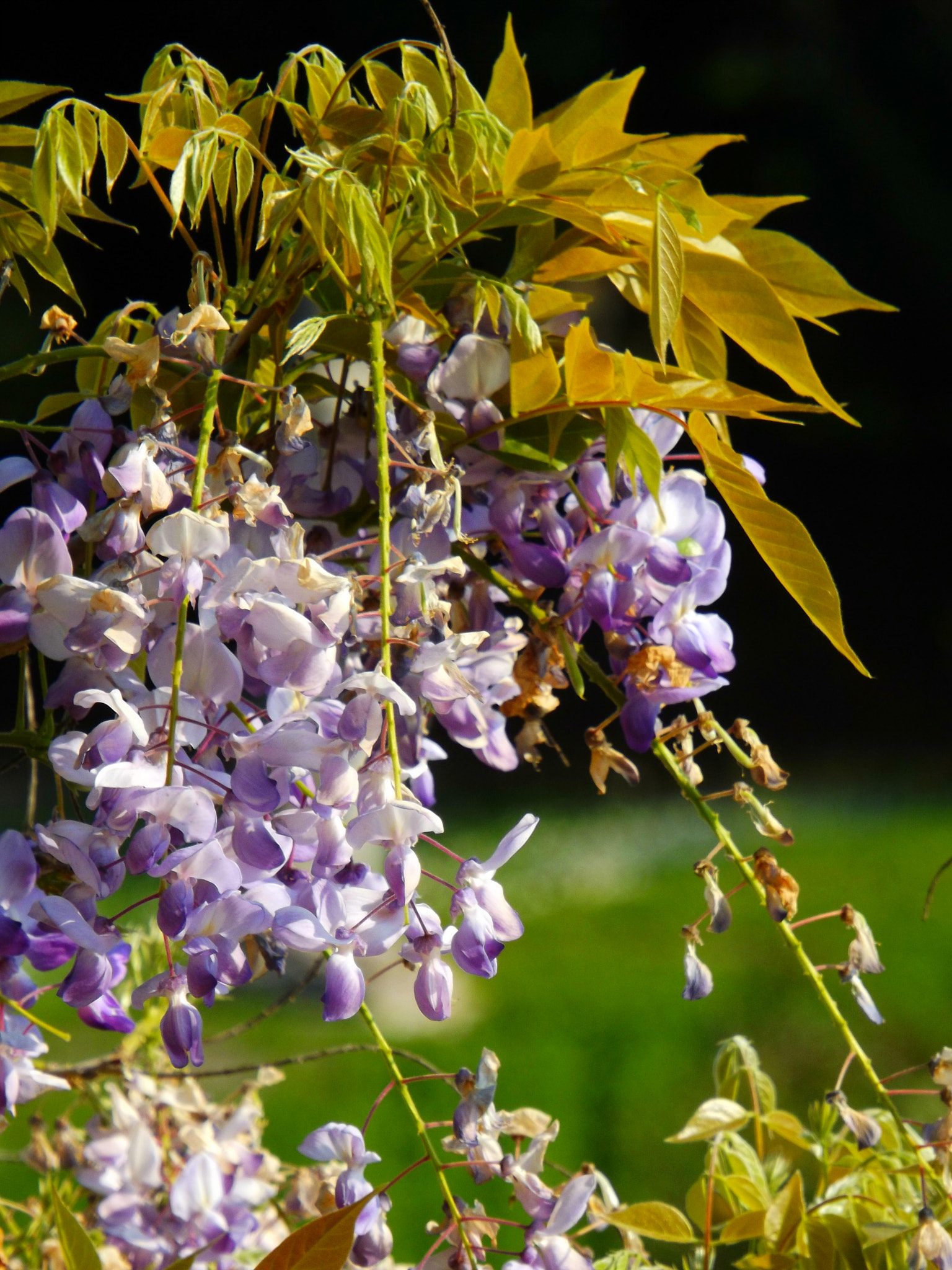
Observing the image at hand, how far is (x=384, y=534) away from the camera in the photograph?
Result: 382 mm

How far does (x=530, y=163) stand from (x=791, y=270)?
0.15m

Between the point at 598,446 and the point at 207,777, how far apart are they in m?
0.23

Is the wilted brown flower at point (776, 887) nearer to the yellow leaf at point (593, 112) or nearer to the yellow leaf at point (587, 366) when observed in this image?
the yellow leaf at point (587, 366)

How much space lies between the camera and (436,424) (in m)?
0.52

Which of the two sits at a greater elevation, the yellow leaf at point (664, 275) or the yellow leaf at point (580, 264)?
the yellow leaf at point (664, 275)

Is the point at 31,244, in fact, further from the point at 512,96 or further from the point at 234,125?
the point at 512,96

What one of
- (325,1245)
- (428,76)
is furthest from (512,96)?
(325,1245)

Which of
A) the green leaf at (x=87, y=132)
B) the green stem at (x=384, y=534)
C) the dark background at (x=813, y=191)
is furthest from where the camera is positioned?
the dark background at (x=813, y=191)

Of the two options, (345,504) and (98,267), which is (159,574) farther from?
(98,267)

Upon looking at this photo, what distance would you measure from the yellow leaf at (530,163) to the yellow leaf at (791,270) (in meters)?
0.12

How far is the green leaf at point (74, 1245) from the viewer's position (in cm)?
42

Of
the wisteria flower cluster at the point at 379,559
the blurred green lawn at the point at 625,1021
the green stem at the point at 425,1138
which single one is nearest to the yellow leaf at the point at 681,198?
the wisteria flower cluster at the point at 379,559

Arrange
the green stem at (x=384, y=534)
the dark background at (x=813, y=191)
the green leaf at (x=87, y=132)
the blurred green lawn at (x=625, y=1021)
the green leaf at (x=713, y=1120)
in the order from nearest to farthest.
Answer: the green stem at (x=384, y=534) → the green leaf at (x=87, y=132) → the green leaf at (x=713, y=1120) → the blurred green lawn at (x=625, y=1021) → the dark background at (x=813, y=191)

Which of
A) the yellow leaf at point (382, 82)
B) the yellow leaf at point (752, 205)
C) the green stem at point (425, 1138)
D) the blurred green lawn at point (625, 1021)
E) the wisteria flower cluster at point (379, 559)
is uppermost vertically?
the yellow leaf at point (382, 82)
